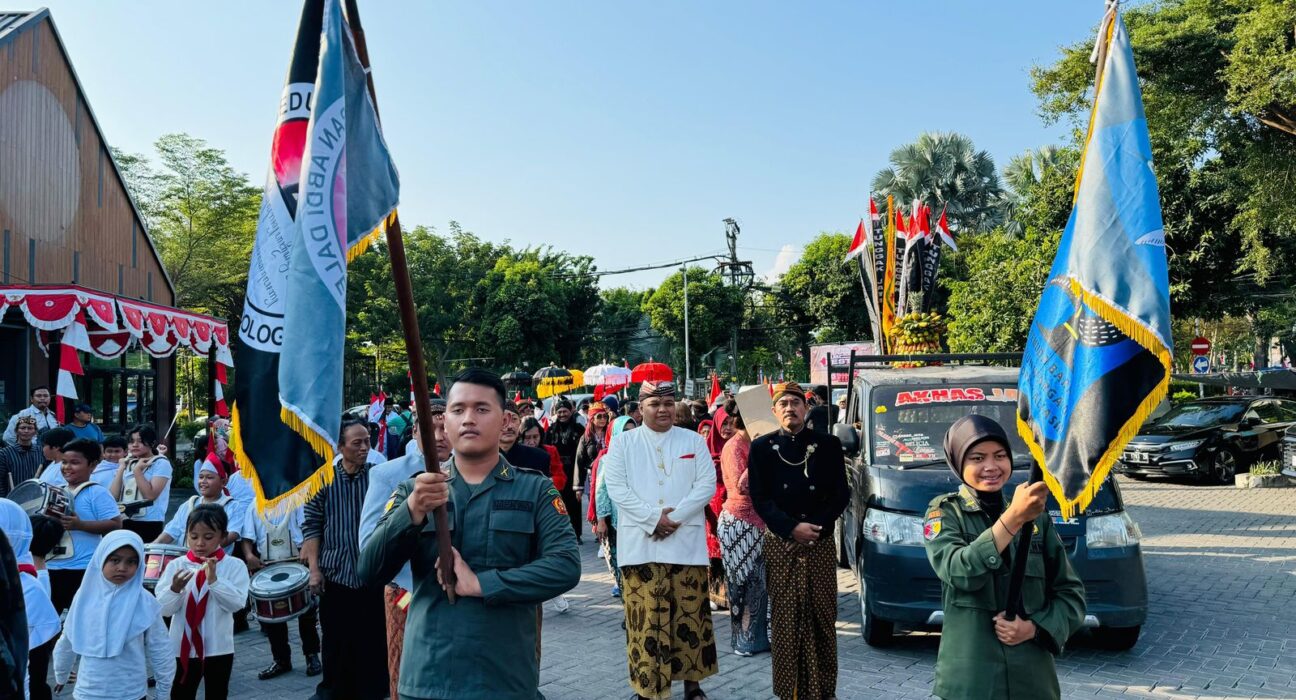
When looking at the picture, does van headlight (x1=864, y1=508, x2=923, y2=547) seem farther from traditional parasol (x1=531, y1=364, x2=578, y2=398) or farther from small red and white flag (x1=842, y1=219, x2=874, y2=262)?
traditional parasol (x1=531, y1=364, x2=578, y2=398)

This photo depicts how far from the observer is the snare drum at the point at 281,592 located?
5574 millimetres

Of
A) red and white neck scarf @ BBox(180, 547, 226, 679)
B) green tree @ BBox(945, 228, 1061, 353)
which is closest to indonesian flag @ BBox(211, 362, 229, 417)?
red and white neck scarf @ BBox(180, 547, 226, 679)

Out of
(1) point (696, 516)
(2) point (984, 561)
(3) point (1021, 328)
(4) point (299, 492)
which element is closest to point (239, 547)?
(1) point (696, 516)

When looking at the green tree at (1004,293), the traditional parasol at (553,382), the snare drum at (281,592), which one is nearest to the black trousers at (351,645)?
the snare drum at (281,592)

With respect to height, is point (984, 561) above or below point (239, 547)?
above

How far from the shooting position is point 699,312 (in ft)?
158

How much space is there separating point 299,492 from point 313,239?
2.80 ft

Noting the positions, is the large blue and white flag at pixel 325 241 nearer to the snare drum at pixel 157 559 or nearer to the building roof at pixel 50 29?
the snare drum at pixel 157 559

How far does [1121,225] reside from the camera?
11.0 feet

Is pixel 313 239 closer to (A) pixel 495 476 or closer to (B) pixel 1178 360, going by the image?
(A) pixel 495 476

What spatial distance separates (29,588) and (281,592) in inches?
52.6

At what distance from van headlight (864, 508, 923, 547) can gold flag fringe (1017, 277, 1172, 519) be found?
3.08 meters

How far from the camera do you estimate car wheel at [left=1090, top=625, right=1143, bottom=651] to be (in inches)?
253

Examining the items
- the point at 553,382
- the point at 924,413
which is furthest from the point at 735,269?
the point at 924,413
